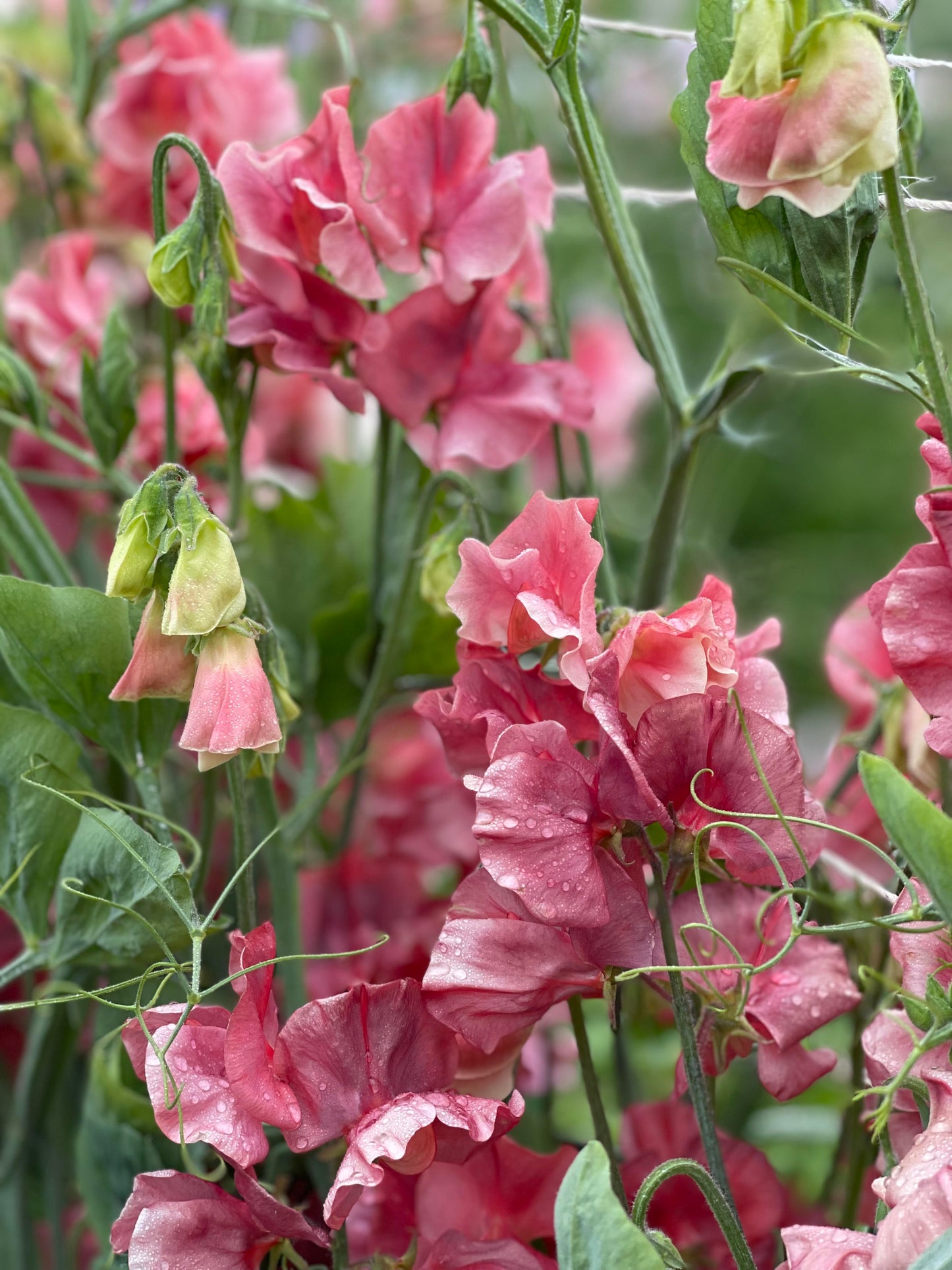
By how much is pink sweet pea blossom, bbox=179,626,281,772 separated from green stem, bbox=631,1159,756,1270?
16cm

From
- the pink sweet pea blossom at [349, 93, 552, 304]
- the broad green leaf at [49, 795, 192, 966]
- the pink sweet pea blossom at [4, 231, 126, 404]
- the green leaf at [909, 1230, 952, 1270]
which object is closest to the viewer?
the green leaf at [909, 1230, 952, 1270]

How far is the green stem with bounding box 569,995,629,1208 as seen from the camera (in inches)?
16.2

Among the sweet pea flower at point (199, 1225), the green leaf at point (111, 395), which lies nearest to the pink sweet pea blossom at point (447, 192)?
the green leaf at point (111, 395)

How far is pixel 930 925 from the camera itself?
1.25ft

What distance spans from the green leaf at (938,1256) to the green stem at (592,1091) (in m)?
0.12

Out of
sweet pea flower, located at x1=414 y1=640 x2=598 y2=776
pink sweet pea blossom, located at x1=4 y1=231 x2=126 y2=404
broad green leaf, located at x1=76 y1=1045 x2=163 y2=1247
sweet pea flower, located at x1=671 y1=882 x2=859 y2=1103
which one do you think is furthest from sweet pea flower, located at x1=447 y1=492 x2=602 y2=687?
pink sweet pea blossom, located at x1=4 y1=231 x2=126 y2=404

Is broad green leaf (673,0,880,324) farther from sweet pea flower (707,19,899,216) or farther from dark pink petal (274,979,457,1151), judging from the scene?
dark pink petal (274,979,457,1151)

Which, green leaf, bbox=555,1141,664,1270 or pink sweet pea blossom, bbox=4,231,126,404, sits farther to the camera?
pink sweet pea blossom, bbox=4,231,126,404

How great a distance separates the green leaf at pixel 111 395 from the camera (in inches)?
21.8

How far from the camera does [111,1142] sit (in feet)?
1.61

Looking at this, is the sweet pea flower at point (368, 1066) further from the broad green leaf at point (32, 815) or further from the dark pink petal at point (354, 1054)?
the broad green leaf at point (32, 815)

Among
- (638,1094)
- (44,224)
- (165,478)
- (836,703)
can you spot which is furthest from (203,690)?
(836,703)

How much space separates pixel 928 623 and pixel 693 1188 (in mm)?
246

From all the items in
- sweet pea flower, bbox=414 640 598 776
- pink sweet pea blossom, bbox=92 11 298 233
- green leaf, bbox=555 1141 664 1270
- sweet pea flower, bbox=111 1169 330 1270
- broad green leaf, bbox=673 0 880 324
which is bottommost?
sweet pea flower, bbox=111 1169 330 1270
